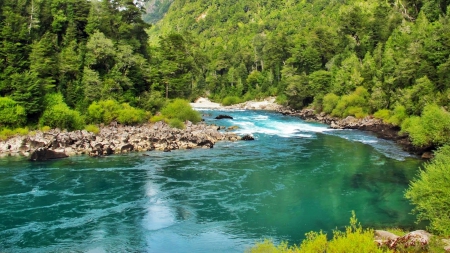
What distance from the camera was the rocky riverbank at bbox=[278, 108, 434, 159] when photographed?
42825 mm

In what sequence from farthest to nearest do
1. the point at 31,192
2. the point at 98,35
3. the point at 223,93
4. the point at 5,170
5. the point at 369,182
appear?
1. the point at 223,93
2. the point at 98,35
3. the point at 5,170
4. the point at 369,182
5. the point at 31,192

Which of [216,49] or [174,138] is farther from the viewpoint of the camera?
[216,49]

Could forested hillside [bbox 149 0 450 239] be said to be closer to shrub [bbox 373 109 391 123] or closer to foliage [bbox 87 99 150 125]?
shrub [bbox 373 109 391 123]

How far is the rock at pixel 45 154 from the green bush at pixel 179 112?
67.3 ft

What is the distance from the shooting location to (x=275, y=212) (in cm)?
2628

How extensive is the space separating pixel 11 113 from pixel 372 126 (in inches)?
1961

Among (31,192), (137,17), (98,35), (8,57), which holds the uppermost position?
(137,17)

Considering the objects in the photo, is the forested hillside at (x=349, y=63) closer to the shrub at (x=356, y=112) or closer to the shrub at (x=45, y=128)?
the shrub at (x=356, y=112)

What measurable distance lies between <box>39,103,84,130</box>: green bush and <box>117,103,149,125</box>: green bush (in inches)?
225

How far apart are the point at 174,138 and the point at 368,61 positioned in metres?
43.4

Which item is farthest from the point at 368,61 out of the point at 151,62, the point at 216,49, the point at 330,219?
the point at 216,49

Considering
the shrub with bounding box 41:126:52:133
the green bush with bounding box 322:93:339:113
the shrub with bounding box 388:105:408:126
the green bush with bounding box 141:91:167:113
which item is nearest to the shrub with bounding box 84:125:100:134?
the shrub with bounding box 41:126:52:133

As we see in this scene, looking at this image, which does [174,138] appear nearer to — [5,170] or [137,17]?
[5,170]

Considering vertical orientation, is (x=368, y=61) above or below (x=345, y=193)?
above
